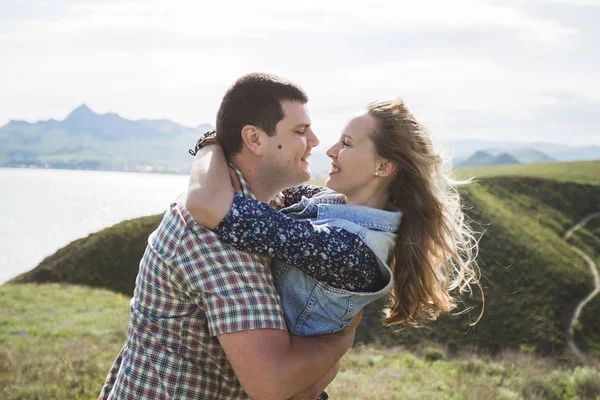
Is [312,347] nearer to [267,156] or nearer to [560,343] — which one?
[267,156]

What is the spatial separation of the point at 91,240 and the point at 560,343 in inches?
1545

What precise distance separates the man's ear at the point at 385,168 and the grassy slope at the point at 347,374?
7.10 metres

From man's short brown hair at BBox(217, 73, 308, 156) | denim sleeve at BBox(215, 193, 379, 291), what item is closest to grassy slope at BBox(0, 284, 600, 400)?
denim sleeve at BBox(215, 193, 379, 291)

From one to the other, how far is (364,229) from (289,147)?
771 millimetres

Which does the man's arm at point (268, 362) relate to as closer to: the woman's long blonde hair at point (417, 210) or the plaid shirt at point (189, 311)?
the plaid shirt at point (189, 311)

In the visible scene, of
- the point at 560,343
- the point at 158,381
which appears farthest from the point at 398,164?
the point at 560,343

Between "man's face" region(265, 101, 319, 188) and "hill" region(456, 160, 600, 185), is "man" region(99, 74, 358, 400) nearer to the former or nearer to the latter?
"man's face" region(265, 101, 319, 188)

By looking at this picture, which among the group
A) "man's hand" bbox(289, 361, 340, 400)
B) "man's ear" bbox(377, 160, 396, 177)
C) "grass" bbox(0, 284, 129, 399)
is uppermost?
"man's ear" bbox(377, 160, 396, 177)

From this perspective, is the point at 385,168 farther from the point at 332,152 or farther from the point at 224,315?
the point at 224,315

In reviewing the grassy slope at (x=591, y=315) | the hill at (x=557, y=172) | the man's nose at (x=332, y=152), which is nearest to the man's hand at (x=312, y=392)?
the man's nose at (x=332, y=152)

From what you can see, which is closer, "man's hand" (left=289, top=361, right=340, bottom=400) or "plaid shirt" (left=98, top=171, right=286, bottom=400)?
"plaid shirt" (left=98, top=171, right=286, bottom=400)

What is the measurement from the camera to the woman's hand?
2.85 meters

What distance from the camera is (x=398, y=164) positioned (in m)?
4.06

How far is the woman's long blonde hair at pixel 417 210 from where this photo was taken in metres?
3.89
